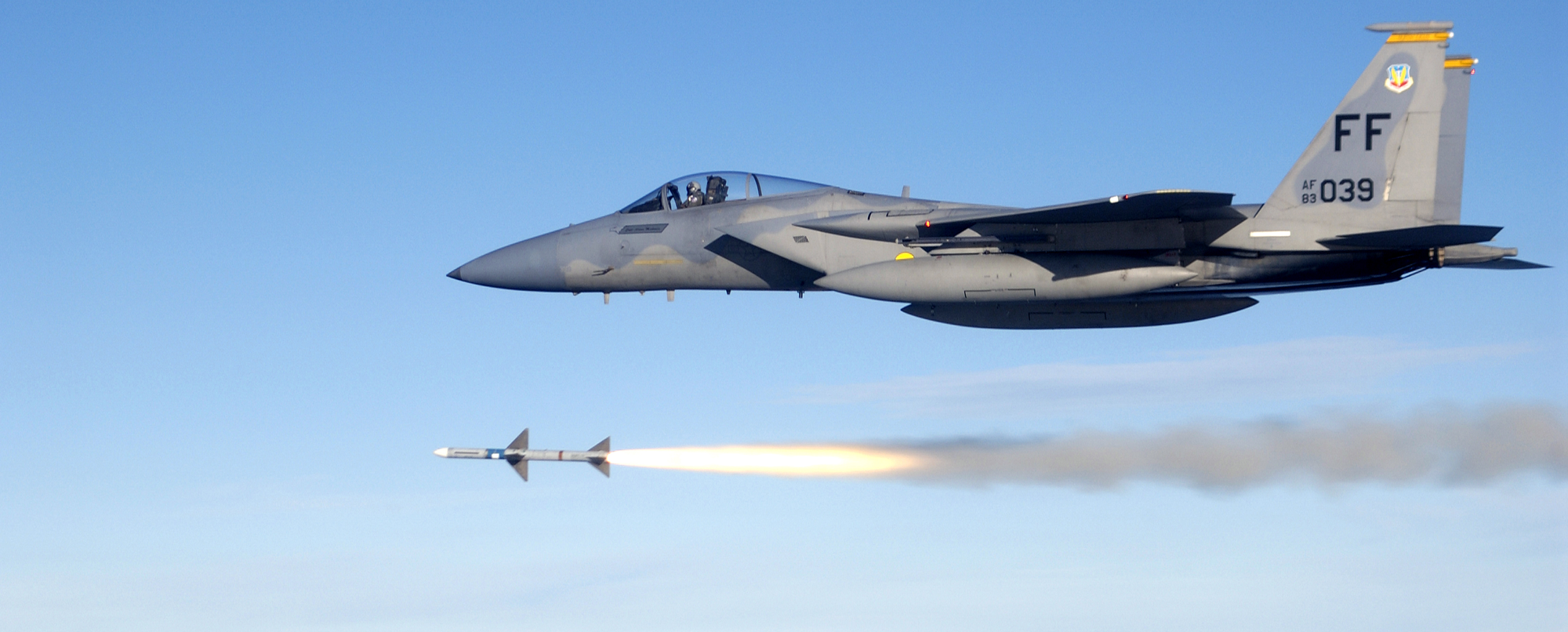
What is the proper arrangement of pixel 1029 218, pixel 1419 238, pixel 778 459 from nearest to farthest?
pixel 1419 238 → pixel 1029 218 → pixel 778 459

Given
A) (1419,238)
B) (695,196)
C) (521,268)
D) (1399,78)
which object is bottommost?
(521,268)

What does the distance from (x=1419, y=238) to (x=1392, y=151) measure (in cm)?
152

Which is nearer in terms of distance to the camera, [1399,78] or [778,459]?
[1399,78]

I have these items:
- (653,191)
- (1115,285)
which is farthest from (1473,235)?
(653,191)

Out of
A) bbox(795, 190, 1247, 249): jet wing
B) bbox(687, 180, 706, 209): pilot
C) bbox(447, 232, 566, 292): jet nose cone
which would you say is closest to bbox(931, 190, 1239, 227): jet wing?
bbox(795, 190, 1247, 249): jet wing

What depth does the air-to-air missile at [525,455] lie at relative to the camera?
25.6 metres

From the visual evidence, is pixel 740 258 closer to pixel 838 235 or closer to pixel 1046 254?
pixel 838 235

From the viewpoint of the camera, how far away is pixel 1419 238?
779 inches

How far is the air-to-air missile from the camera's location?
25.6m

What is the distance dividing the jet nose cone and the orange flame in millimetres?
3904

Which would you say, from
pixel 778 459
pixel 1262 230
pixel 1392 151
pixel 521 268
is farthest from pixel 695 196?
pixel 1392 151

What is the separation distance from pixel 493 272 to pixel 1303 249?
40.8ft

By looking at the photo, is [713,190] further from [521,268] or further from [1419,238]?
[1419,238]

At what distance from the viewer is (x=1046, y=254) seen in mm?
21109
